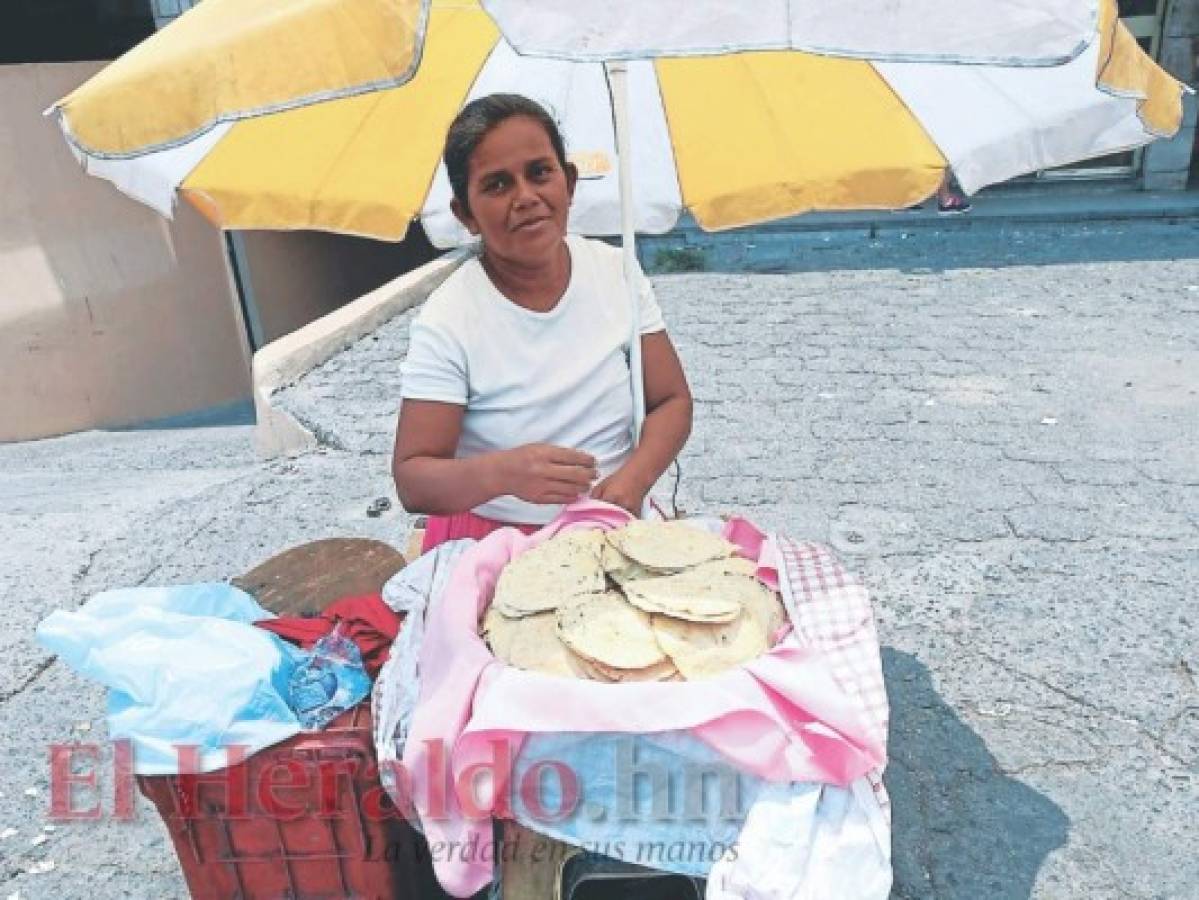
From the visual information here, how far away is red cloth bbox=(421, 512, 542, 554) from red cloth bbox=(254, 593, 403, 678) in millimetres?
245

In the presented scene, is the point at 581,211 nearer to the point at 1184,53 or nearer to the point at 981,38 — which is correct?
the point at 981,38

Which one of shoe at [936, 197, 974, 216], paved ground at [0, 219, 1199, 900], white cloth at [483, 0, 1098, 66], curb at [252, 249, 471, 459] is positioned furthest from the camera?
shoe at [936, 197, 974, 216]

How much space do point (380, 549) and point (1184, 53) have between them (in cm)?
1010

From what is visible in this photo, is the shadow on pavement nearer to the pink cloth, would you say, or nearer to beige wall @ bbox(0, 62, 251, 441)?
the pink cloth

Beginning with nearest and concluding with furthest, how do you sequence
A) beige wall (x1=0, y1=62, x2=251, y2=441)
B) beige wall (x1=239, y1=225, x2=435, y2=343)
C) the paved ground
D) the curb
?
the paved ground < the curb < beige wall (x1=0, y1=62, x2=251, y2=441) < beige wall (x1=239, y1=225, x2=435, y2=343)

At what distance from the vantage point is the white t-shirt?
1.98 metres

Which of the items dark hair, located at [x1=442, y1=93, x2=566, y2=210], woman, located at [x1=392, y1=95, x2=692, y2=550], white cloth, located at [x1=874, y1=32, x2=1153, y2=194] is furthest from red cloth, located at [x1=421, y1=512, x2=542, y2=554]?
white cloth, located at [x1=874, y1=32, x2=1153, y2=194]

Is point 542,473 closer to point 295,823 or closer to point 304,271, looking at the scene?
point 295,823

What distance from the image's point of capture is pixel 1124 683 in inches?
109

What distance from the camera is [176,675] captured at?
→ 1647 mm

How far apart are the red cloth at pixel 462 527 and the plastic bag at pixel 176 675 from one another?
0.44 meters

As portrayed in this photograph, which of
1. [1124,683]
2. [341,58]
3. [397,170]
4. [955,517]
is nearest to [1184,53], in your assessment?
[955,517]

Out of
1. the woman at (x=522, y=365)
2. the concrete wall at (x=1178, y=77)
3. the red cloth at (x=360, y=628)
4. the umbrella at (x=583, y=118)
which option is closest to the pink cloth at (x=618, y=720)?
the red cloth at (x=360, y=628)

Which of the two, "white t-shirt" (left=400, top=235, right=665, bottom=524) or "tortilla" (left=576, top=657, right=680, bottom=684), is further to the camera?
"white t-shirt" (left=400, top=235, right=665, bottom=524)
